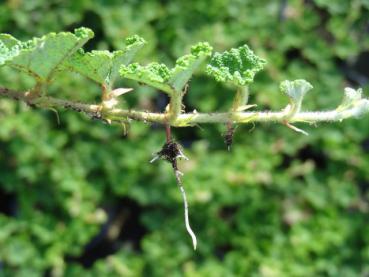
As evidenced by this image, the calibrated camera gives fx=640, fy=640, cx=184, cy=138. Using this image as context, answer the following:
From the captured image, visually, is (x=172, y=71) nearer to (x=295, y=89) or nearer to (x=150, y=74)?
(x=150, y=74)

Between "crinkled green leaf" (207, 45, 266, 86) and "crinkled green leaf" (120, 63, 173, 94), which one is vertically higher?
"crinkled green leaf" (207, 45, 266, 86)

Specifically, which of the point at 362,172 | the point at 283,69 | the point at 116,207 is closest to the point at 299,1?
the point at 283,69

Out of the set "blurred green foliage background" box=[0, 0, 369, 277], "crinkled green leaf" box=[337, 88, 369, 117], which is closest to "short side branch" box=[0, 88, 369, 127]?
"crinkled green leaf" box=[337, 88, 369, 117]

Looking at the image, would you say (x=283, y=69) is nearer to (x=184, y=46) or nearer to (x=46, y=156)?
(x=184, y=46)

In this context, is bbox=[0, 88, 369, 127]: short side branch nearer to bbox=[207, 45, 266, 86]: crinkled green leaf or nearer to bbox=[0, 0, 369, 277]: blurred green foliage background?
bbox=[207, 45, 266, 86]: crinkled green leaf

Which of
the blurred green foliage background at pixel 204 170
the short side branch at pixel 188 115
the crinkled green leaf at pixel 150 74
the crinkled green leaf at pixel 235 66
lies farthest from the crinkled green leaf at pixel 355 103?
the blurred green foliage background at pixel 204 170

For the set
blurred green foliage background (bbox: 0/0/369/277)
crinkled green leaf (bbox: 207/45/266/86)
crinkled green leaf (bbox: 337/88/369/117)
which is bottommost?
blurred green foliage background (bbox: 0/0/369/277)
